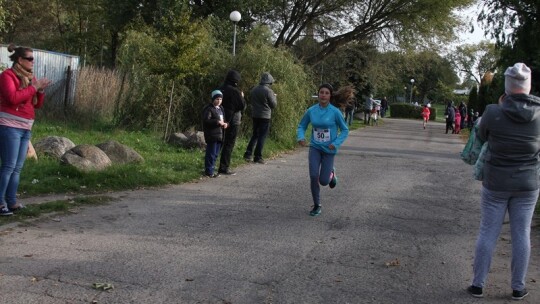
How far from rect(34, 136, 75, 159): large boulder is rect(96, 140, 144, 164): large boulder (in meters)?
0.68

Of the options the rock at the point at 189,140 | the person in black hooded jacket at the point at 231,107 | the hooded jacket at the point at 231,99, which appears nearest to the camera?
the person in black hooded jacket at the point at 231,107

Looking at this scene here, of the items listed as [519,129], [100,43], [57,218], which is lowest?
[57,218]

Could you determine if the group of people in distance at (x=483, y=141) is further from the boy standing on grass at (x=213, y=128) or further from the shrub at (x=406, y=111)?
the shrub at (x=406, y=111)

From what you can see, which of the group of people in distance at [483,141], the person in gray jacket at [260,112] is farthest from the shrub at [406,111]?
the group of people in distance at [483,141]

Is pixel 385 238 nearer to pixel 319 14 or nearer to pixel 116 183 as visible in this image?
pixel 116 183

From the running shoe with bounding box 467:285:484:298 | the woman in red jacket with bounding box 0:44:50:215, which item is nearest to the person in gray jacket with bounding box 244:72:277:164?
the woman in red jacket with bounding box 0:44:50:215

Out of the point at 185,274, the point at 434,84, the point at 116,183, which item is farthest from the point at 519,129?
the point at 434,84

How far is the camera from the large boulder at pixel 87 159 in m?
9.26

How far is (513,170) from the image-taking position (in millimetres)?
4645

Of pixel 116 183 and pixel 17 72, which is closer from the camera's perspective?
pixel 17 72

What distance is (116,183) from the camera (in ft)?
29.2

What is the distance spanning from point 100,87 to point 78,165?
1054 cm

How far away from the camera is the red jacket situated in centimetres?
617

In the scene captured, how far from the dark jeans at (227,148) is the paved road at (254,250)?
50.7 inches
